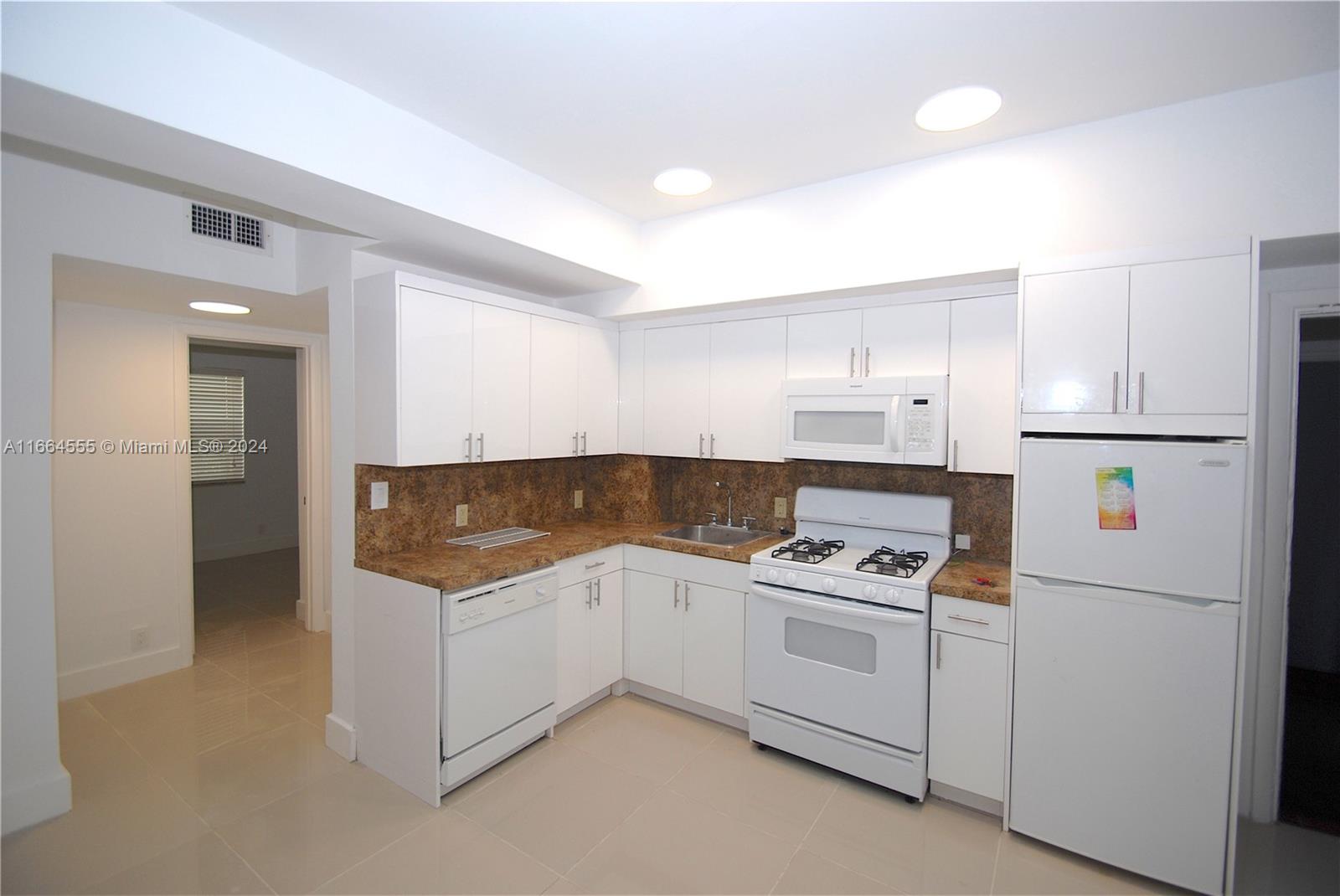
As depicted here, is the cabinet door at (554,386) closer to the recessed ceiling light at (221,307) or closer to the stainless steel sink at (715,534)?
the stainless steel sink at (715,534)

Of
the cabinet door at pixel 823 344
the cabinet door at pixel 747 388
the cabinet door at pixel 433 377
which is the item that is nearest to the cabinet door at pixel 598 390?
the cabinet door at pixel 747 388

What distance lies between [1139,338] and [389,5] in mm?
2553

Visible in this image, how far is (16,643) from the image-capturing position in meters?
2.26

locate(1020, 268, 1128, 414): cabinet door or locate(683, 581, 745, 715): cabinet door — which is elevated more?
locate(1020, 268, 1128, 414): cabinet door

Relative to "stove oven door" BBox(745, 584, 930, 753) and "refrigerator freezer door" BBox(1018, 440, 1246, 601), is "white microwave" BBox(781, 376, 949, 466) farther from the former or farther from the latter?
"stove oven door" BBox(745, 584, 930, 753)

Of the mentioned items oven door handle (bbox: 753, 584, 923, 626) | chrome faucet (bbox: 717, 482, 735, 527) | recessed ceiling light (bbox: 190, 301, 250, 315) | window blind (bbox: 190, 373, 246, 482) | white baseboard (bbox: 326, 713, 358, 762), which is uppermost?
recessed ceiling light (bbox: 190, 301, 250, 315)

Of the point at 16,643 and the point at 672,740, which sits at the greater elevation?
the point at 16,643

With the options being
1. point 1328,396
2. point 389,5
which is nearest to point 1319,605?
point 1328,396

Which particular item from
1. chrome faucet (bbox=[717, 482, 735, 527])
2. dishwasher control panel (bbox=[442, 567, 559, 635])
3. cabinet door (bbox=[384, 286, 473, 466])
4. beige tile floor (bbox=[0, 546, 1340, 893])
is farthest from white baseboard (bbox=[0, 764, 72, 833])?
chrome faucet (bbox=[717, 482, 735, 527])

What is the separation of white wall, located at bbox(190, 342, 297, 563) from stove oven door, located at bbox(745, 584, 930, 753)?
6057 millimetres

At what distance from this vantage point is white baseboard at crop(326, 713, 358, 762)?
2.78m

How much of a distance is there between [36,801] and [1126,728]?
4078mm

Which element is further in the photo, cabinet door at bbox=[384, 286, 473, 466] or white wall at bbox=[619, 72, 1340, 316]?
cabinet door at bbox=[384, 286, 473, 466]

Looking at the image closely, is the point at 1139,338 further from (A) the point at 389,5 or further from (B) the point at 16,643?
(B) the point at 16,643
